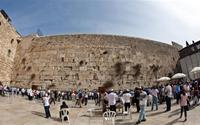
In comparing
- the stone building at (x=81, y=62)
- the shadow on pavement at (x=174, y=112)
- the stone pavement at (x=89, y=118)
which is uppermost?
the stone building at (x=81, y=62)

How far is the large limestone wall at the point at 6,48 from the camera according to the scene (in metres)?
29.1

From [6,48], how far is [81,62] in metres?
6.97

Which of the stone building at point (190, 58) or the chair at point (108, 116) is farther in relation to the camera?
the stone building at point (190, 58)

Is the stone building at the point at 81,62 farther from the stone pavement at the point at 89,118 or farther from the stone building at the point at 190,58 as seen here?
the stone pavement at the point at 89,118

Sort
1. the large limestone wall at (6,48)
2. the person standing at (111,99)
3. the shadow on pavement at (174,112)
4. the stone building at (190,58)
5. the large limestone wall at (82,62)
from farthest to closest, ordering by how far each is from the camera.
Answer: the large limestone wall at (82,62) → the stone building at (190,58) → the large limestone wall at (6,48) → the person standing at (111,99) → the shadow on pavement at (174,112)

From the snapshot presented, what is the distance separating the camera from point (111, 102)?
14.6m

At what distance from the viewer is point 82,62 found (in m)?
30.7

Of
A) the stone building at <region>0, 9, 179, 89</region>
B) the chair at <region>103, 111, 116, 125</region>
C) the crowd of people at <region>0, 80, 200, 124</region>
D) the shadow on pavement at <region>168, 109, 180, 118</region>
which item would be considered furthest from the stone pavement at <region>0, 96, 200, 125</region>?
the stone building at <region>0, 9, 179, 89</region>

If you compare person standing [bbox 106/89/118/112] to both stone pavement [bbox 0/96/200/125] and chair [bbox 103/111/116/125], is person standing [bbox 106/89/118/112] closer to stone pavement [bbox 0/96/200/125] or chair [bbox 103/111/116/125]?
stone pavement [bbox 0/96/200/125]

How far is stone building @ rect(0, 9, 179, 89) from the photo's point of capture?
30.3m

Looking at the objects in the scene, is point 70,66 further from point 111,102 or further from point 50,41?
point 111,102

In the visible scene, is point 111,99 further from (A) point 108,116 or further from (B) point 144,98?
(A) point 108,116

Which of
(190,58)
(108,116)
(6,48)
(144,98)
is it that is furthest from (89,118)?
(190,58)

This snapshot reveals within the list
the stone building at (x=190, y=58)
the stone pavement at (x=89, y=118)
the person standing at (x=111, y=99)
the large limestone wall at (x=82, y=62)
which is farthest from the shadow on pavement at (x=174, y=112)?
the large limestone wall at (x=82, y=62)
